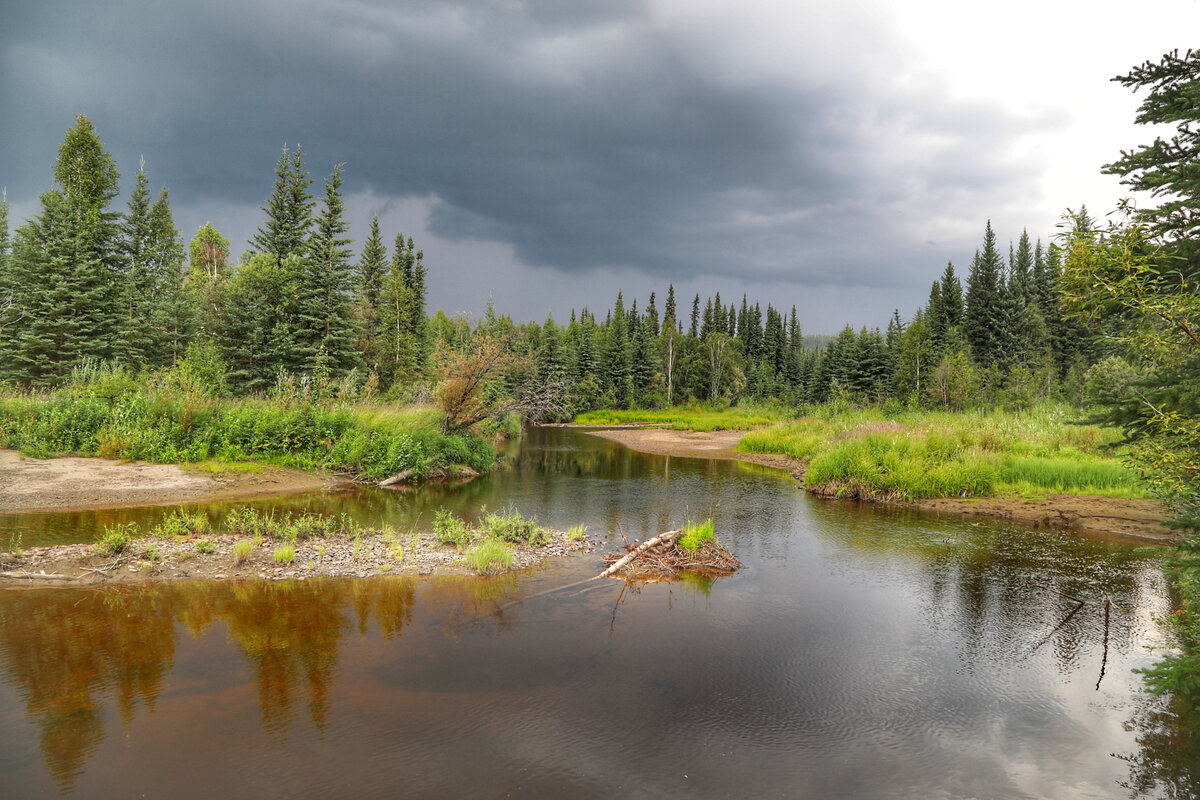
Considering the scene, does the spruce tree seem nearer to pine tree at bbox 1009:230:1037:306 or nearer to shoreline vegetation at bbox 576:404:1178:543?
shoreline vegetation at bbox 576:404:1178:543

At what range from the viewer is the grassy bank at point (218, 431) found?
1852 cm

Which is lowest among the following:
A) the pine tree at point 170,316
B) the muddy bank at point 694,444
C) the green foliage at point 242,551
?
the green foliage at point 242,551

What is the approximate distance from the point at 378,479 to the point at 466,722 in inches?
632

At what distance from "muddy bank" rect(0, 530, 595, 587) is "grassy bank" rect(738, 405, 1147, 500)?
1325cm

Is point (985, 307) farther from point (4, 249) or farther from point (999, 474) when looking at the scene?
point (4, 249)

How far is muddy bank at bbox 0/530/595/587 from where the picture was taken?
1008 cm

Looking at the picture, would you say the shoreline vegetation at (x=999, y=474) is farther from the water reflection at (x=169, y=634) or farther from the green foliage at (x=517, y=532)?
the water reflection at (x=169, y=634)

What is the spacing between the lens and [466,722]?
6516mm

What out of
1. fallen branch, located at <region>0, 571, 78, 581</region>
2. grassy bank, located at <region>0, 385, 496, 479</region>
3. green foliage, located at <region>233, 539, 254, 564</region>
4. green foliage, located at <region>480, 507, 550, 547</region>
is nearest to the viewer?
fallen branch, located at <region>0, 571, 78, 581</region>

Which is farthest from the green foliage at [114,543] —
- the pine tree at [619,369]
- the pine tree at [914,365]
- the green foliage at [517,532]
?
the pine tree at [619,369]

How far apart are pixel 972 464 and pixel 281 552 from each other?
21.3 m

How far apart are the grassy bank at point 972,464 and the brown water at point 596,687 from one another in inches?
296

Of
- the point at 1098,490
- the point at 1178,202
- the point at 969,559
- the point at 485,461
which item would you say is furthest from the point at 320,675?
the point at 1098,490

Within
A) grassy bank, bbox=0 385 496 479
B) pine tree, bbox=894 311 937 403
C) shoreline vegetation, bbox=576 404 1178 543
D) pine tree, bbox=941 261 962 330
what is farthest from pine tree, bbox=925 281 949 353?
grassy bank, bbox=0 385 496 479
